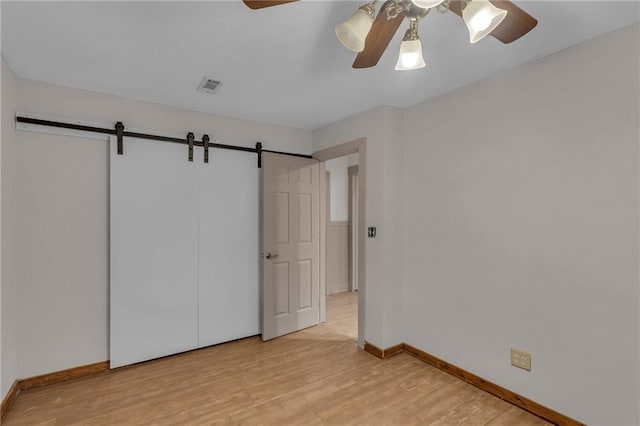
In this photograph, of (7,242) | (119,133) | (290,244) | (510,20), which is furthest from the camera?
(290,244)

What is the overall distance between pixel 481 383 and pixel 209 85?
3139 mm

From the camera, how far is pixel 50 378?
8.10 ft

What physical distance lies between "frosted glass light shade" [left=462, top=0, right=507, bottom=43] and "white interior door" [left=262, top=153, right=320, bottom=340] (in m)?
2.46

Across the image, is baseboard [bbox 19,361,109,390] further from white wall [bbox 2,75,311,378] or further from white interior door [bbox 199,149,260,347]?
white interior door [bbox 199,149,260,347]

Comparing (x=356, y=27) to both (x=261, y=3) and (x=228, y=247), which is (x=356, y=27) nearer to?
(x=261, y=3)

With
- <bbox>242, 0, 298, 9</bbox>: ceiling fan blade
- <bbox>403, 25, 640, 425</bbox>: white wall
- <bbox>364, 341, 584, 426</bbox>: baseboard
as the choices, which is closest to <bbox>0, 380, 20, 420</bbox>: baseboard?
<bbox>364, 341, 584, 426</bbox>: baseboard

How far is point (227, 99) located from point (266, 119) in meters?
0.63

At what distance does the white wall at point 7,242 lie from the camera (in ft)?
6.84

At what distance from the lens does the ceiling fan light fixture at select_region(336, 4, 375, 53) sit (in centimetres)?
123

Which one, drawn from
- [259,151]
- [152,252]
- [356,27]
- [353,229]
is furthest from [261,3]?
[353,229]

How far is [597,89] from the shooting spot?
6.15 ft

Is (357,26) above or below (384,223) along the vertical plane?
above

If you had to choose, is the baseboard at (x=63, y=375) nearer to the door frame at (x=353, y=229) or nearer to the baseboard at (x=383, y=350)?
the baseboard at (x=383, y=350)

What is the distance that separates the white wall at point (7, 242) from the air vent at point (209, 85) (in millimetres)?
1230
